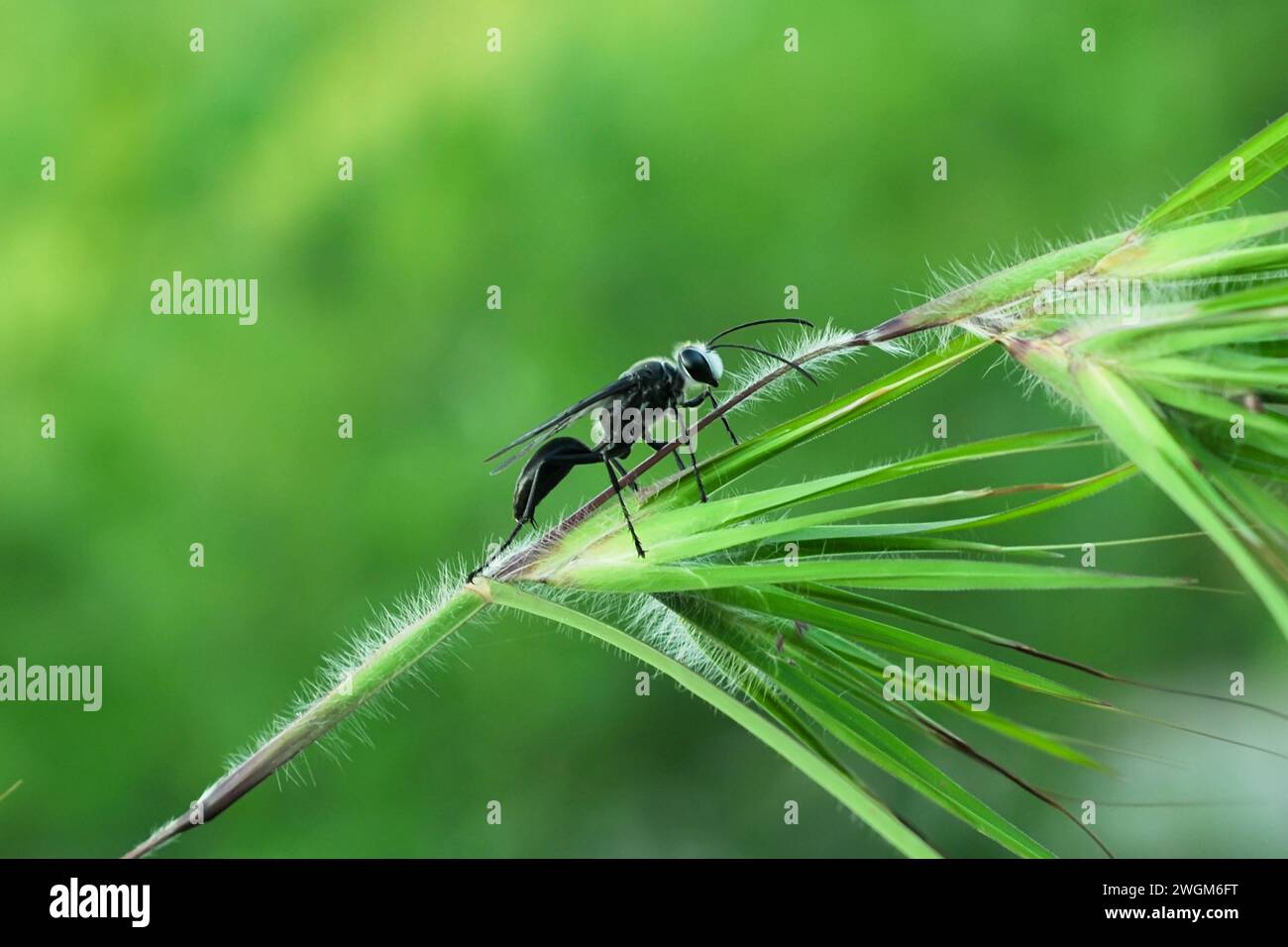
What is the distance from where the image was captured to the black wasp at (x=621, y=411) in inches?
57.0

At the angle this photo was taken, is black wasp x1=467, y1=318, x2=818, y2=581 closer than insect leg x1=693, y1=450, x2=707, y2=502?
No

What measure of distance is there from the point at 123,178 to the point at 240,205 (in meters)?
0.43

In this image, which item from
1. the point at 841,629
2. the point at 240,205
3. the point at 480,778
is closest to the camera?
the point at 841,629

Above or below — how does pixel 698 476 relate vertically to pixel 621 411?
below

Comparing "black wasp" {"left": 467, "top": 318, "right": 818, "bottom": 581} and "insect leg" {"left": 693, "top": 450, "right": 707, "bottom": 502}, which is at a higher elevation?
"black wasp" {"left": 467, "top": 318, "right": 818, "bottom": 581}

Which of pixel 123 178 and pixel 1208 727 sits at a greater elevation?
pixel 123 178

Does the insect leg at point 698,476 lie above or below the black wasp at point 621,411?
below

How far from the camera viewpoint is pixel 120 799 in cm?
342

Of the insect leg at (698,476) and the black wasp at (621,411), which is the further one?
the black wasp at (621,411)

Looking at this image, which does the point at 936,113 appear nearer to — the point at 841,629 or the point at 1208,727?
the point at 1208,727

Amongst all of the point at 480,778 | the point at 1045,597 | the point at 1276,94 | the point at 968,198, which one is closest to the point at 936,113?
the point at 968,198

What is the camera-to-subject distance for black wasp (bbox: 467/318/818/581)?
4.75 feet

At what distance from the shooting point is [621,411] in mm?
1584

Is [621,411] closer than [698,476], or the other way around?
[698,476]
